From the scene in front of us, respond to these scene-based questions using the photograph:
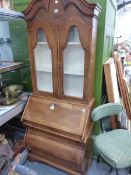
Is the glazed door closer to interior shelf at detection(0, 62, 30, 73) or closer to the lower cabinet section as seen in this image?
the lower cabinet section

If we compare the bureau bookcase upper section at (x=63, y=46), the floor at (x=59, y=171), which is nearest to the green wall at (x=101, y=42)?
→ the bureau bookcase upper section at (x=63, y=46)

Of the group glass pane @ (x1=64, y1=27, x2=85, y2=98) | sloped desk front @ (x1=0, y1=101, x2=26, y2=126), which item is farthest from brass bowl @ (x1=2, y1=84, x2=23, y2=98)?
glass pane @ (x1=64, y1=27, x2=85, y2=98)

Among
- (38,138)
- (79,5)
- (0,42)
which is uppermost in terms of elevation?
(79,5)

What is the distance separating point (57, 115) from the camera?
166 centimetres

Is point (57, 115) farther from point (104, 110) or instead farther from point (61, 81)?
point (104, 110)

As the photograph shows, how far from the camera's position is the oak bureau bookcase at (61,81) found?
143 cm

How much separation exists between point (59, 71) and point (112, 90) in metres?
0.66

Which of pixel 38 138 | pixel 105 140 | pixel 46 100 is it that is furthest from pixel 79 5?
pixel 38 138

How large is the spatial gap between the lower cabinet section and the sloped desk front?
0.31 meters

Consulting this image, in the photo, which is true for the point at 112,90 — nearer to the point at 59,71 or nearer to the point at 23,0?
the point at 59,71

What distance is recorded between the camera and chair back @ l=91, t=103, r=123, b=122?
1565 mm

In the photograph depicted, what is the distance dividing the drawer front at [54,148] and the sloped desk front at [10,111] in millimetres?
318

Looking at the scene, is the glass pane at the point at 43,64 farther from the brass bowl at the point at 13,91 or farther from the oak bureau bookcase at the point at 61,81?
the brass bowl at the point at 13,91

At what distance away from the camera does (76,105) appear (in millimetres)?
1646
